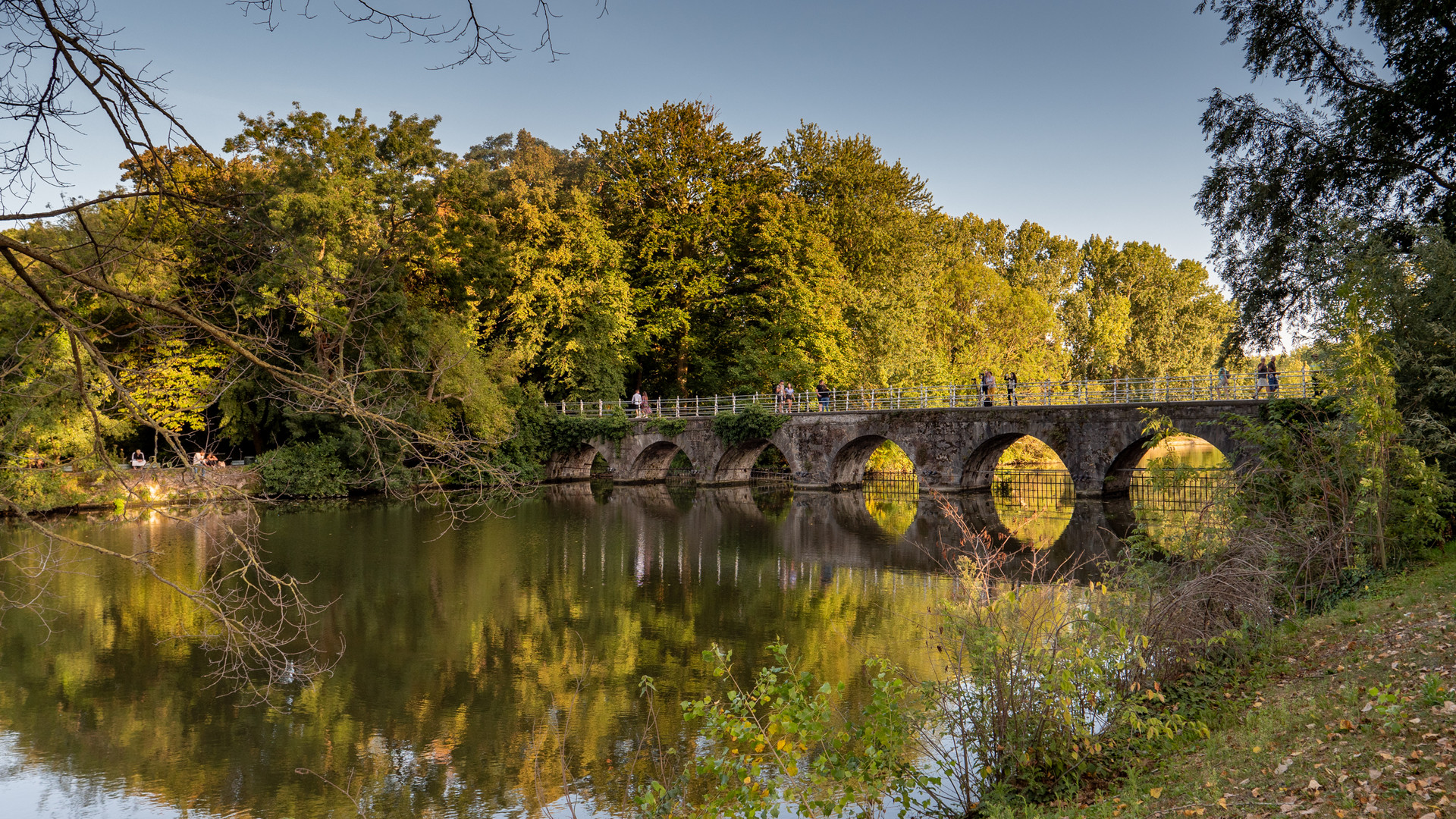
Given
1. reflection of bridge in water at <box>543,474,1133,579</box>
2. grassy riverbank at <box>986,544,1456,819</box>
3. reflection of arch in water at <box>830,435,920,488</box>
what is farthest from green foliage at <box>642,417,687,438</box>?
grassy riverbank at <box>986,544,1456,819</box>

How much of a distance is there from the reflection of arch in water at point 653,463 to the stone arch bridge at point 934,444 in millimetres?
41

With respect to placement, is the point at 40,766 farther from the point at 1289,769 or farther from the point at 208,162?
the point at 1289,769

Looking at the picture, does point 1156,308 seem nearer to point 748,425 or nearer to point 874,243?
point 874,243

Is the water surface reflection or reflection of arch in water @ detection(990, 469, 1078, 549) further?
reflection of arch in water @ detection(990, 469, 1078, 549)

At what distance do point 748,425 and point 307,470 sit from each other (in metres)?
13.9

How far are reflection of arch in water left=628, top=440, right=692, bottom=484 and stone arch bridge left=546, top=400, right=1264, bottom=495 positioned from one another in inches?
1.6

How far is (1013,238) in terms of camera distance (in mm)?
43906

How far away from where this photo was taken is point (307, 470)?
27.9 metres

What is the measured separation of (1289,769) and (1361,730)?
2.18ft

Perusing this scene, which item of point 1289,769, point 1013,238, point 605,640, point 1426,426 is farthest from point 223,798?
point 1013,238

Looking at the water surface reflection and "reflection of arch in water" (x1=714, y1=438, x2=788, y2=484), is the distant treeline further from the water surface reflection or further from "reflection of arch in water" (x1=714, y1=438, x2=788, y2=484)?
the water surface reflection

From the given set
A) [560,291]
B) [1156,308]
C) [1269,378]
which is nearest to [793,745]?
[1269,378]

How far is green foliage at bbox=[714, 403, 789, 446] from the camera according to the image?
30672mm

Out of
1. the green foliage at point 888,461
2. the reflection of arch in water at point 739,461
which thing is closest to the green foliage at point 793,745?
the reflection of arch in water at point 739,461
